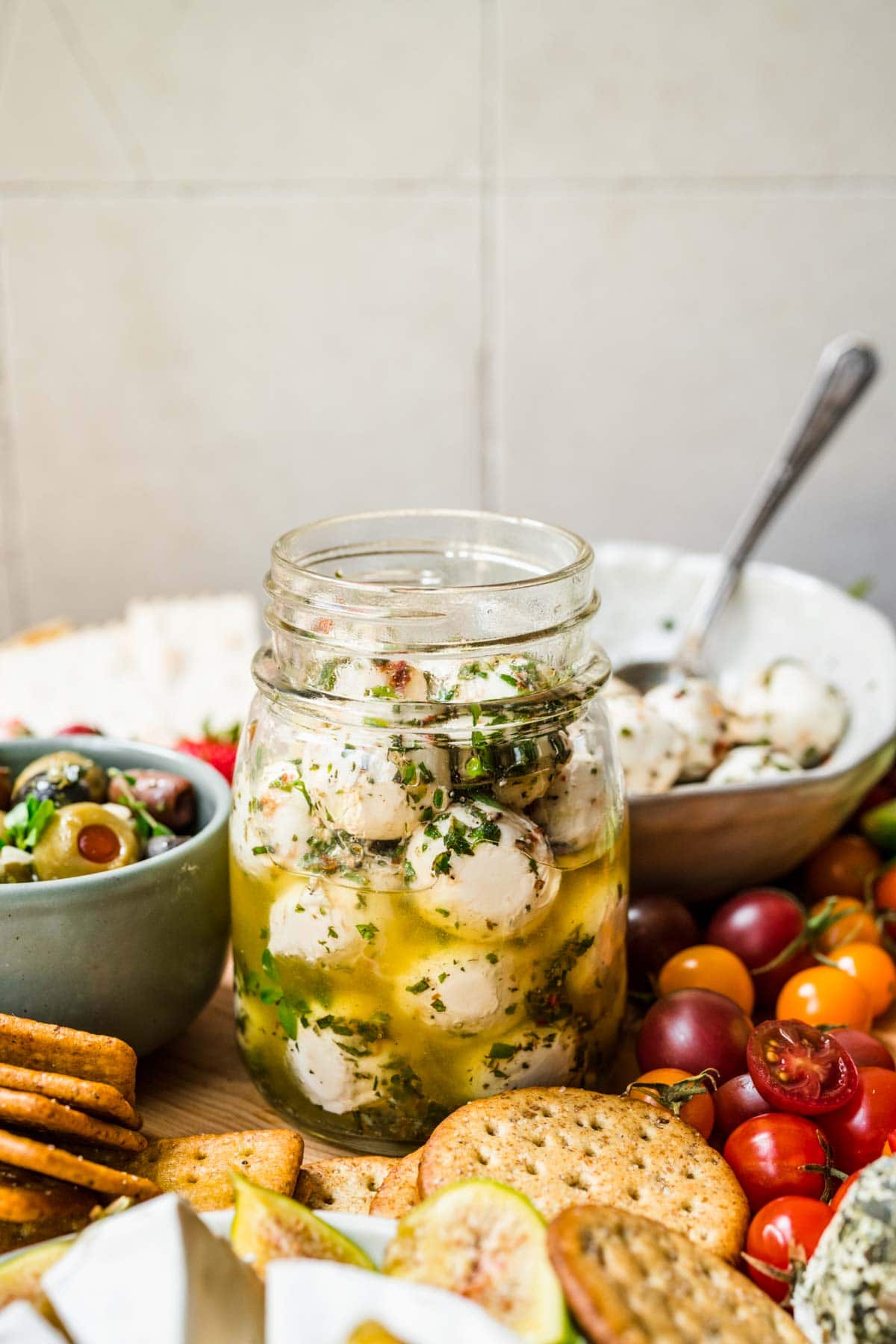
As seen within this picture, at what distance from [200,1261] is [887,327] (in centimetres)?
156

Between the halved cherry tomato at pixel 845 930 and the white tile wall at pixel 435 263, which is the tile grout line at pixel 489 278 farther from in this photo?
the halved cherry tomato at pixel 845 930

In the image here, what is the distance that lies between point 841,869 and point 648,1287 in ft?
1.77

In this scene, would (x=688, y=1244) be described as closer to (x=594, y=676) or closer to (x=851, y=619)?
(x=594, y=676)

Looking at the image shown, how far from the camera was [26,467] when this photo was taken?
1.86m

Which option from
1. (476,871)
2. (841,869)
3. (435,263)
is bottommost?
(841,869)

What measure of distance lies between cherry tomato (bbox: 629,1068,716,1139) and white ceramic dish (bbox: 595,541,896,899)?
0.19 m

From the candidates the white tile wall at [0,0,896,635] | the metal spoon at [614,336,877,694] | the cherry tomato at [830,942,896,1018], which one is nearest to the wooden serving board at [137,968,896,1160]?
the cherry tomato at [830,942,896,1018]

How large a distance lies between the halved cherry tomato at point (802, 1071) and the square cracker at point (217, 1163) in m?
0.25

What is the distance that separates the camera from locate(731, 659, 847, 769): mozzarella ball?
96cm

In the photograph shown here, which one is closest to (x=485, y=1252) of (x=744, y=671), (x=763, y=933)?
(x=763, y=933)

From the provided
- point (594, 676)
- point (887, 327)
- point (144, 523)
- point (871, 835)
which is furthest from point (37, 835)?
point (887, 327)

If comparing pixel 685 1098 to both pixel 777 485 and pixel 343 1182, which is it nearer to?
pixel 343 1182

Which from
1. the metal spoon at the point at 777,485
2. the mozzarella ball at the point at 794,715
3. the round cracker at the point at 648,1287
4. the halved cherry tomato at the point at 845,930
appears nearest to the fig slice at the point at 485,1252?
the round cracker at the point at 648,1287

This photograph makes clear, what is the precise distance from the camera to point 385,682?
63 centimetres
